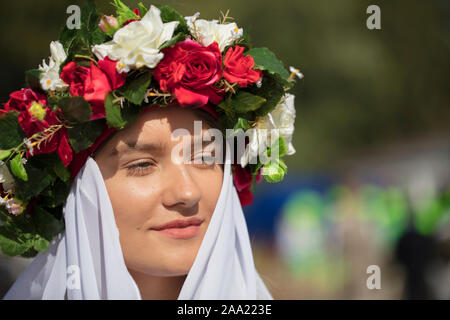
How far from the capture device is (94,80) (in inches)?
84.0

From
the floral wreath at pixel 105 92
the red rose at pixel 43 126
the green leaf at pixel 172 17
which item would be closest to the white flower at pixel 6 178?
the floral wreath at pixel 105 92

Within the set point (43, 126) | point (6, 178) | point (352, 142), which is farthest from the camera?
point (352, 142)

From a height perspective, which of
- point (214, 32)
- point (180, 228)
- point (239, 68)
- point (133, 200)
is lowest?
point (180, 228)

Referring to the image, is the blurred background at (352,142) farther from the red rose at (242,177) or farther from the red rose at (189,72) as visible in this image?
the red rose at (189,72)

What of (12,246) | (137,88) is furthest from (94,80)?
(12,246)

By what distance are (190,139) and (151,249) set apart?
46 centimetres

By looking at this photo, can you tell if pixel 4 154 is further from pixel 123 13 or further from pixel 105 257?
pixel 123 13

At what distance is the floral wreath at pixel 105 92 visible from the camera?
6.99 feet

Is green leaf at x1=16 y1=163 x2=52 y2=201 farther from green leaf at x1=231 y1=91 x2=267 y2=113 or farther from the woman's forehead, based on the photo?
green leaf at x1=231 y1=91 x2=267 y2=113

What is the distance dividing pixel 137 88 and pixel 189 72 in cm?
21

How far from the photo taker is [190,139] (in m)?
2.23

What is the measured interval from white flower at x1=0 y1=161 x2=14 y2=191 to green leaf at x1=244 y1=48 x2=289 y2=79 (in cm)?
113

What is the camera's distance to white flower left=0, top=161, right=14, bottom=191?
2.30m

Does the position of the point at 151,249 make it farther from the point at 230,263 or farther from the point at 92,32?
the point at 92,32
